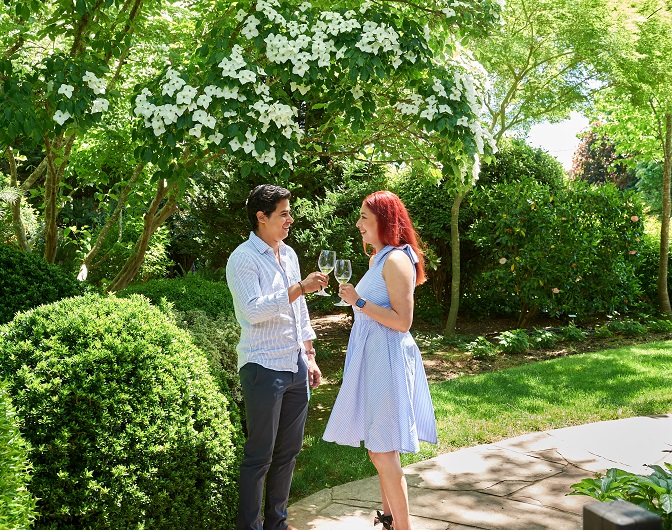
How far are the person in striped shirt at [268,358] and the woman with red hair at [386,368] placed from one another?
0.84ft

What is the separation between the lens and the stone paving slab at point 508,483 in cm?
396

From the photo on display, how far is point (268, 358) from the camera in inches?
138

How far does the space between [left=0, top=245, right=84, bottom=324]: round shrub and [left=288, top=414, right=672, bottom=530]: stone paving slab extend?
214 centimetres

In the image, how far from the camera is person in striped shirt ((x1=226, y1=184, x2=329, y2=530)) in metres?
3.47

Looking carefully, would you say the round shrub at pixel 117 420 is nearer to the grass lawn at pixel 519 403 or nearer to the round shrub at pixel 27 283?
the round shrub at pixel 27 283

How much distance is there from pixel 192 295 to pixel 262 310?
2.47 m

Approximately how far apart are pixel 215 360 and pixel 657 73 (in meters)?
9.34

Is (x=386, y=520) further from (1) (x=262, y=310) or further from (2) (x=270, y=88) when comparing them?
(2) (x=270, y=88)

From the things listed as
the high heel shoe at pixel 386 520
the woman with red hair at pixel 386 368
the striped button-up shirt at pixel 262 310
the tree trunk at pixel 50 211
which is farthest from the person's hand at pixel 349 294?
the tree trunk at pixel 50 211

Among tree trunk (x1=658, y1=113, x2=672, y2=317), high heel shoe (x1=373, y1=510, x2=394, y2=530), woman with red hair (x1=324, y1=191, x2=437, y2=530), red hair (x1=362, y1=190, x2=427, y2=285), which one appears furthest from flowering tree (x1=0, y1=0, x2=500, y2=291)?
tree trunk (x1=658, y1=113, x2=672, y2=317)

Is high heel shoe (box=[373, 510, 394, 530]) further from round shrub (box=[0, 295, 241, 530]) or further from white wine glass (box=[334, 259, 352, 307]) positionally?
white wine glass (box=[334, 259, 352, 307])

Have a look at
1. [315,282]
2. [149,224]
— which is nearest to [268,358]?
[315,282]

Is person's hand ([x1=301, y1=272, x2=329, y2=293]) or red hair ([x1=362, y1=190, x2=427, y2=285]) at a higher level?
red hair ([x1=362, y1=190, x2=427, y2=285])

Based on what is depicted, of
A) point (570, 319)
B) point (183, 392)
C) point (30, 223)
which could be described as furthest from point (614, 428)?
point (30, 223)
